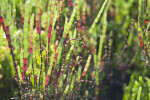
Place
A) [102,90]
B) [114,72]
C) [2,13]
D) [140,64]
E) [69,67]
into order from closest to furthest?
1. [2,13]
2. [69,67]
3. [140,64]
4. [102,90]
5. [114,72]

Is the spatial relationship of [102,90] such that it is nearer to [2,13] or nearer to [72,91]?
[72,91]

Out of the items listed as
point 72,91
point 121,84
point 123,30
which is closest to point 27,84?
point 72,91

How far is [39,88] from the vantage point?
802mm

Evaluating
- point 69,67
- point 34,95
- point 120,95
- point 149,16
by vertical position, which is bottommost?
point 120,95

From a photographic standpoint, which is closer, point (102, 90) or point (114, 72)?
point (102, 90)

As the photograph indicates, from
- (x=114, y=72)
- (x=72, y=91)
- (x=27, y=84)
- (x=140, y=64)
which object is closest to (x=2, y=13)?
(x=27, y=84)

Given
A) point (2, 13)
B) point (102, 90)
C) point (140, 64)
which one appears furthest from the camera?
point (102, 90)

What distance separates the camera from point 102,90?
1.26m

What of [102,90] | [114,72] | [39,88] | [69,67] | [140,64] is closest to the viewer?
[39,88]

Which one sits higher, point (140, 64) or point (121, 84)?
point (140, 64)

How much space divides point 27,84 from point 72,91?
0.19m

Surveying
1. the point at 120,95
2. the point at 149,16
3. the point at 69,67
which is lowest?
the point at 120,95

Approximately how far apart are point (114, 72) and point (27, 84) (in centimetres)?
76

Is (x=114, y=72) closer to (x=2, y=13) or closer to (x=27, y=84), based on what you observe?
(x=27, y=84)
